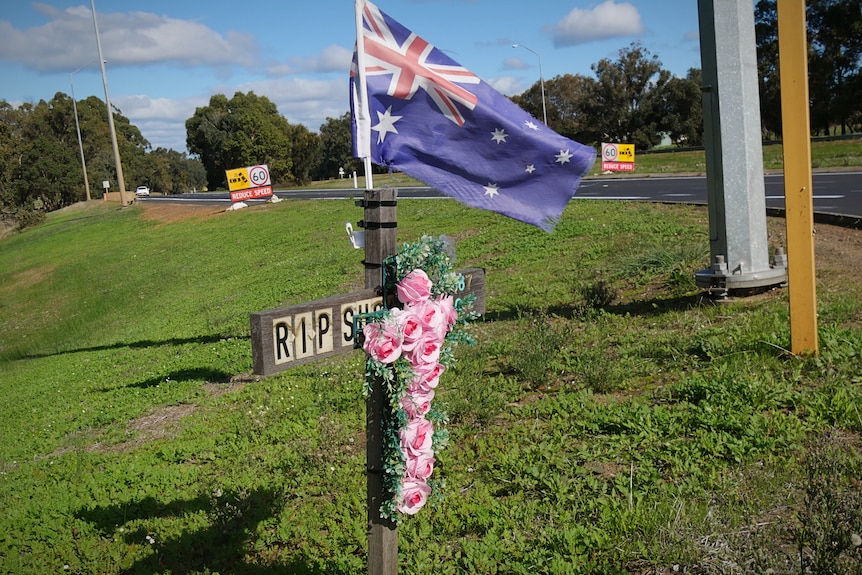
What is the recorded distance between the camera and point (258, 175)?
3419cm

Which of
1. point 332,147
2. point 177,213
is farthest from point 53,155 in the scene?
point 177,213

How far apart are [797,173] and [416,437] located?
3755 millimetres

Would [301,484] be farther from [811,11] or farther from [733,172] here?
[811,11]

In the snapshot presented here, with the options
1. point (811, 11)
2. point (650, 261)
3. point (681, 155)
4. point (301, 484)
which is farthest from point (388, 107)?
point (811, 11)

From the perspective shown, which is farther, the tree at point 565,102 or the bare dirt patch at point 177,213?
the tree at point 565,102

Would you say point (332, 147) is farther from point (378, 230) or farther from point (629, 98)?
point (378, 230)

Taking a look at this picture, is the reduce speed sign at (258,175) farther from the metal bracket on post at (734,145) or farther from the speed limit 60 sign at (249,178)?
the metal bracket on post at (734,145)

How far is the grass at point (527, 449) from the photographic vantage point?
3.95 meters

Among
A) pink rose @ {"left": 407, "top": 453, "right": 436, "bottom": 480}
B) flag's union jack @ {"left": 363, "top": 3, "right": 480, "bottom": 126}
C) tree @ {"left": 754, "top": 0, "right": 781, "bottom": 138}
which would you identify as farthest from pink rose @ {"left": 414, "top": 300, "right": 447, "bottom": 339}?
tree @ {"left": 754, "top": 0, "right": 781, "bottom": 138}

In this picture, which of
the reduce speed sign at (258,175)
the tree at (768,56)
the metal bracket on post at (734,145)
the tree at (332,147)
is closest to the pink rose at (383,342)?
the metal bracket on post at (734,145)

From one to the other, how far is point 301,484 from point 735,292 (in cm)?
425

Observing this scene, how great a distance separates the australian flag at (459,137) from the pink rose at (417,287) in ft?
4.47

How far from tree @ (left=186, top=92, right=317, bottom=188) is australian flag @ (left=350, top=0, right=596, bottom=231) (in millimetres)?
66764

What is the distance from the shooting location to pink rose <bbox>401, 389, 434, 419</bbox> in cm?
322
